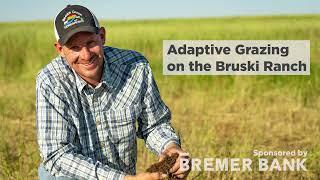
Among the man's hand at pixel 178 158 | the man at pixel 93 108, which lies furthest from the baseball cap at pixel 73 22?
the man's hand at pixel 178 158

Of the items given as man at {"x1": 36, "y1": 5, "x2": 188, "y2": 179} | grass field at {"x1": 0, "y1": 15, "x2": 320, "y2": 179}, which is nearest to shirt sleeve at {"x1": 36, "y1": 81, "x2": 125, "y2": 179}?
man at {"x1": 36, "y1": 5, "x2": 188, "y2": 179}

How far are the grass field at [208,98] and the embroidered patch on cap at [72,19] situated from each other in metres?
1.51

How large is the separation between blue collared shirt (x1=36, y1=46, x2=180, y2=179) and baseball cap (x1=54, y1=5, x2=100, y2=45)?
0.50 ft

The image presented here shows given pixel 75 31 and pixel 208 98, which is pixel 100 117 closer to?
pixel 75 31

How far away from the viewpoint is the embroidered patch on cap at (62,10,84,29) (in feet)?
6.75

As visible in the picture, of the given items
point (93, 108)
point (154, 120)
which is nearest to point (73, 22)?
point (93, 108)

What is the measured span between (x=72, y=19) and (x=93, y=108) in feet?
1.08

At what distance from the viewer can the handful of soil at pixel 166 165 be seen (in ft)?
6.67

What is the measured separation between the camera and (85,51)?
6.84ft

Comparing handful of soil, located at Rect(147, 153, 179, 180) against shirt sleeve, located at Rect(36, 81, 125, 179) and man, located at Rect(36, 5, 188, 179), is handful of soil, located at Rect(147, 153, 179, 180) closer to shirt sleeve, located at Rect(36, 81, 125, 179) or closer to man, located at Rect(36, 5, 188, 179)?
man, located at Rect(36, 5, 188, 179)

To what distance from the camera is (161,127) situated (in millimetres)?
2307

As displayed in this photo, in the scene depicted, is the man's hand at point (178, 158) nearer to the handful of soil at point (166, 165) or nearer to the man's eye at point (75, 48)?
the handful of soil at point (166, 165)

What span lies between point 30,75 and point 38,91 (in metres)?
2.70

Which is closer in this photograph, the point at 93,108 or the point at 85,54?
the point at 85,54
